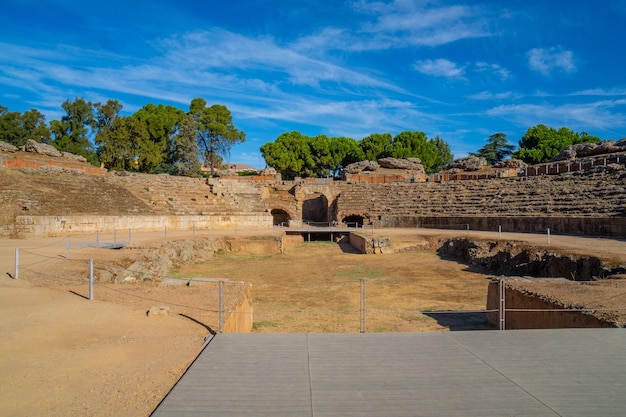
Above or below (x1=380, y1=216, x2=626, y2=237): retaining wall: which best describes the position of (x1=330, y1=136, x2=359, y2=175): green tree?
above

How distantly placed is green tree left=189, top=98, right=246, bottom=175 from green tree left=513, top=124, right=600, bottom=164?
130 ft

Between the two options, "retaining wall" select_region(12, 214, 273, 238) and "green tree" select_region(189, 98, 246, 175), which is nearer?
"retaining wall" select_region(12, 214, 273, 238)

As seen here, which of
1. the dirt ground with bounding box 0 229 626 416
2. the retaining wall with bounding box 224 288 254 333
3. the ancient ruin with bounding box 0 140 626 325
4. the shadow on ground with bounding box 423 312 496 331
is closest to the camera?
the dirt ground with bounding box 0 229 626 416

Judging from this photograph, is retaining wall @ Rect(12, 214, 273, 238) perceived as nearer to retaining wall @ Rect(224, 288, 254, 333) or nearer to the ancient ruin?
the ancient ruin

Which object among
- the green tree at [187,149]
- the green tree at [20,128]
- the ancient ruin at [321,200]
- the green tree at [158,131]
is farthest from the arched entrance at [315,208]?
the green tree at [20,128]

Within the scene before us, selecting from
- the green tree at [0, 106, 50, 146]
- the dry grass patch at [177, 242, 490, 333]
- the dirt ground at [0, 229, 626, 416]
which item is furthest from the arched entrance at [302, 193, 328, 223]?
the green tree at [0, 106, 50, 146]

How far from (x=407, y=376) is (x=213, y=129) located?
5026 centimetres

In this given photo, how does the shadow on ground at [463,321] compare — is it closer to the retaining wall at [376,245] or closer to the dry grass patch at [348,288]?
the dry grass patch at [348,288]

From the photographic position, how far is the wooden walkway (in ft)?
11.1

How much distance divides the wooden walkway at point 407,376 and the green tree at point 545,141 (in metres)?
56.4

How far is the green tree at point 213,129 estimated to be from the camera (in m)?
51.0

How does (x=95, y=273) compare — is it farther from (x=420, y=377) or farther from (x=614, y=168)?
(x=614, y=168)

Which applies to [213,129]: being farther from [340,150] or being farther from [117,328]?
[117,328]

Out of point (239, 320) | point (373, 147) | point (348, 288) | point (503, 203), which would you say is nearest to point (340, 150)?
point (373, 147)
